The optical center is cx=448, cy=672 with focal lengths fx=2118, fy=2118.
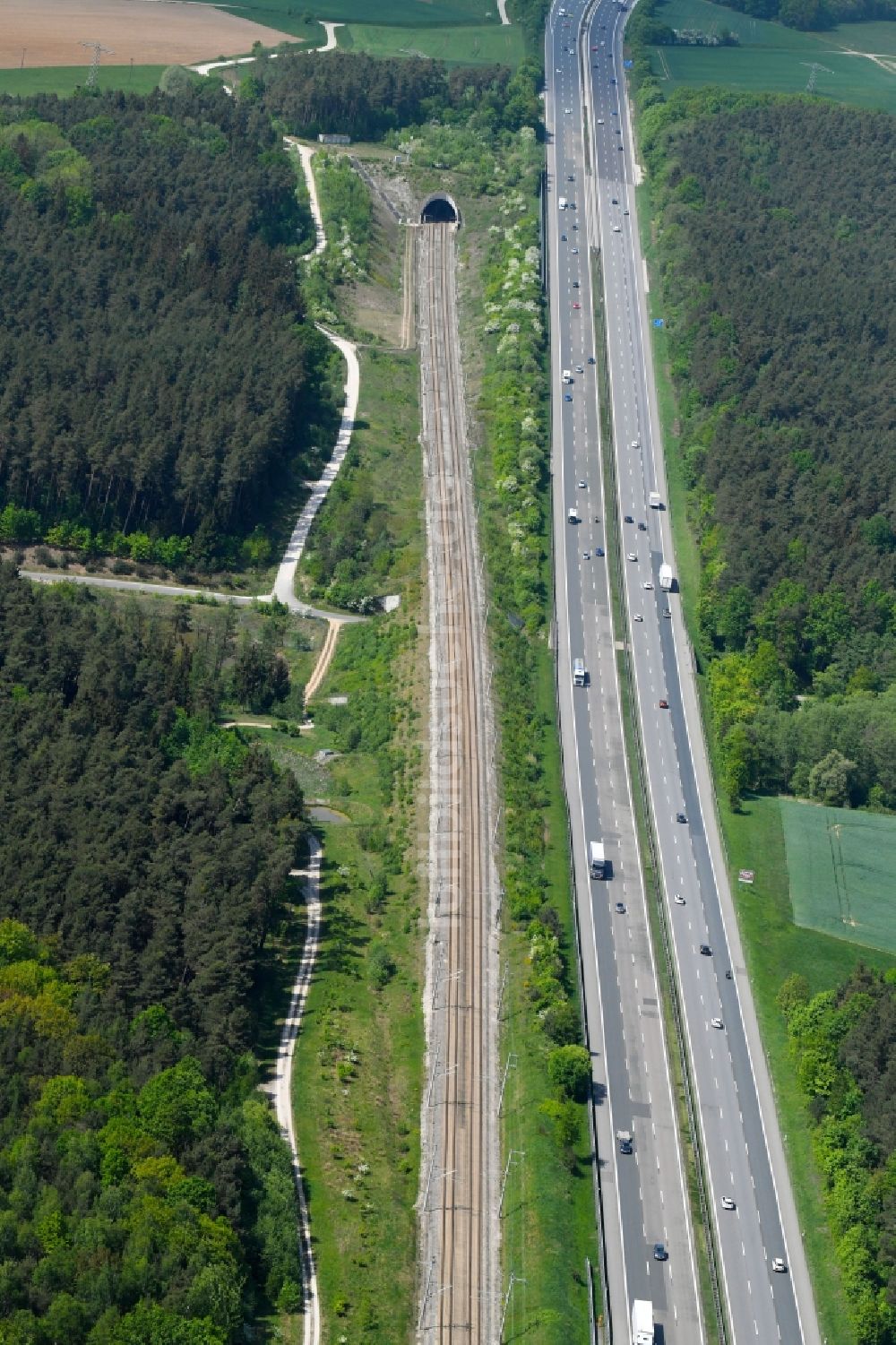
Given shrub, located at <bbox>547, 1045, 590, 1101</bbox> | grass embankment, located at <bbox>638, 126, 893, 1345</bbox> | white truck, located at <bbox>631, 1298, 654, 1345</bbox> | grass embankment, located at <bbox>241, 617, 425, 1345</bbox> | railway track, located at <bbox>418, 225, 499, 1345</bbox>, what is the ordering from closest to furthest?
1. white truck, located at <bbox>631, 1298, 654, 1345</bbox>
2. grass embankment, located at <bbox>241, 617, 425, 1345</bbox>
3. railway track, located at <bbox>418, 225, 499, 1345</bbox>
4. grass embankment, located at <bbox>638, 126, 893, 1345</bbox>
5. shrub, located at <bbox>547, 1045, 590, 1101</bbox>

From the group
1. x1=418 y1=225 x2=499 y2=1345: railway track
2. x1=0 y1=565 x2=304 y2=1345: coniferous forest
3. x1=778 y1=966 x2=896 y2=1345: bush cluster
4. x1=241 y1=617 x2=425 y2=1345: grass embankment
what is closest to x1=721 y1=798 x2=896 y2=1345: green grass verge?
x1=778 y1=966 x2=896 y2=1345: bush cluster

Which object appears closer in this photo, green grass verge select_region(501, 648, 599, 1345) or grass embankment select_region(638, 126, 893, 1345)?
green grass verge select_region(501, 648, 599, 1345)

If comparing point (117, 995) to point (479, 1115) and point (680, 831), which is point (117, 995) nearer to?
point (479, 1115)

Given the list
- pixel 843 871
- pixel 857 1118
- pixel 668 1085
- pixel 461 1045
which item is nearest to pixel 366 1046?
pixel 461 1045

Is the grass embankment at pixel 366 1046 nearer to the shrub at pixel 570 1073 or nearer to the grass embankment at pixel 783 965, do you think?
the shrub at pixel 570 1073

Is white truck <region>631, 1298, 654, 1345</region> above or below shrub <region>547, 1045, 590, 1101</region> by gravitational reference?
below

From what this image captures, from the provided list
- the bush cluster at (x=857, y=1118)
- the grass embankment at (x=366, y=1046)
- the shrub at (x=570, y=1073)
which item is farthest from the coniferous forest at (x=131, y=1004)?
the bush cluster at (x=857, y=1118)

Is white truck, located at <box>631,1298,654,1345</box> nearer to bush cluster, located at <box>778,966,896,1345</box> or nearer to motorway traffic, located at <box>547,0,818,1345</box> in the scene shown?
motorway traffic, located at <box>547,0,818,1345</box>
